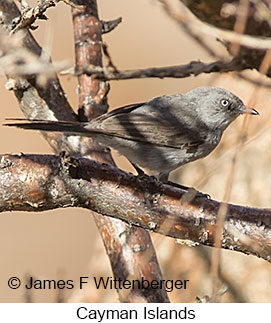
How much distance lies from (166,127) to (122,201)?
3.49 feet

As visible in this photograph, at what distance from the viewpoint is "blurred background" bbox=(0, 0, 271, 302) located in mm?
4684

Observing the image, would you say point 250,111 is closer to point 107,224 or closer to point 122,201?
point 122,201

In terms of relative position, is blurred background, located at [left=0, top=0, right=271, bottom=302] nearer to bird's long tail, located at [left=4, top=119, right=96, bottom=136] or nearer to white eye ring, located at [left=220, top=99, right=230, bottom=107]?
white eye ring, located at [left=220, top=99, right=230, bottom=107]

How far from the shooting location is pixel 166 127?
142 inches

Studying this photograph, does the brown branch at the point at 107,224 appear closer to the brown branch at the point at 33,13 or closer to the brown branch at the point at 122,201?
the brown branch at the point at 122,201

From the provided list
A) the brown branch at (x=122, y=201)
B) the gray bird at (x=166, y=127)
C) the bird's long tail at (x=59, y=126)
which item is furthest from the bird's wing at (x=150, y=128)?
the brown branch at (x=122, y=201)

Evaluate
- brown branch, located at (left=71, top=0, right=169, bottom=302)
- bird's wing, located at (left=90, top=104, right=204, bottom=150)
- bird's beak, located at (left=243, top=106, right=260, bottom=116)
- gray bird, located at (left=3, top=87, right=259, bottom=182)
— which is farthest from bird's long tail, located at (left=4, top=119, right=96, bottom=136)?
bird's beak, located at (left=243, top=106, right=260, bottom=116)

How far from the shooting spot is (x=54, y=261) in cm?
666

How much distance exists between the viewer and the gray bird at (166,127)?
132 inches

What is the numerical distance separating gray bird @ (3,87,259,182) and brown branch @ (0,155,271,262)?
51cm

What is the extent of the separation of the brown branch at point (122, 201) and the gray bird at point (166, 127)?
1.67 feet

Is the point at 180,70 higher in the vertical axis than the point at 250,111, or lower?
lower

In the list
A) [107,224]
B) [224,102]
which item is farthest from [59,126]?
[224,102]

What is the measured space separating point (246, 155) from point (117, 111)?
1.97 m
